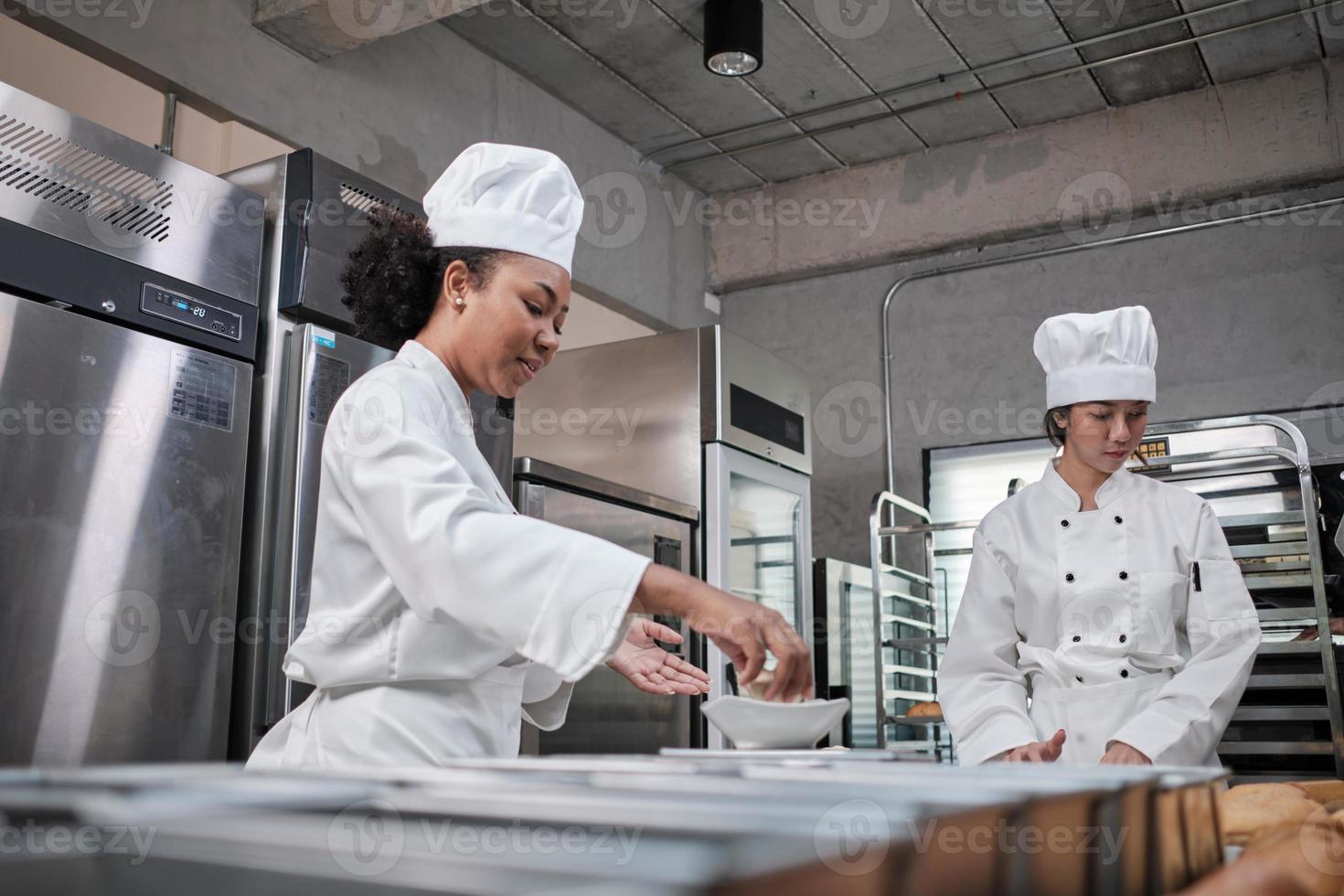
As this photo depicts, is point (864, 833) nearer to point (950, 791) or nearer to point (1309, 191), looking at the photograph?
point (950, 791)

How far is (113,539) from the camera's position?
87.0 inches

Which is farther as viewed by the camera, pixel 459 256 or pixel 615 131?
pixel 615 131

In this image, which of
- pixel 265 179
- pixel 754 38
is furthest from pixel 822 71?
pixel 265 179

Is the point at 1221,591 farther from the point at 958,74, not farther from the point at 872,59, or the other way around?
the point at 958,74

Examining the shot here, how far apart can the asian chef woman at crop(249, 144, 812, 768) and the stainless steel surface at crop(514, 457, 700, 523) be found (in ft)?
5.29

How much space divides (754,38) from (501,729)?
3617mm

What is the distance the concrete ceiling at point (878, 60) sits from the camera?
4637mm

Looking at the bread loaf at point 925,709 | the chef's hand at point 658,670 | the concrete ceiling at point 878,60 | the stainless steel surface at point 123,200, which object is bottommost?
the bread loaf at point 925,709

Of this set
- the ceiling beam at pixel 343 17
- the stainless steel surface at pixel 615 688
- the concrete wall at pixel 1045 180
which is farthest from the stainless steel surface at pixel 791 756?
the concrete wall at pixel 1045 180

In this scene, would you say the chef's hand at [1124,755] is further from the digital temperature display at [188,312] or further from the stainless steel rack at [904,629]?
the stainless steel rack at [904,629]

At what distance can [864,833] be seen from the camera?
1.45ft

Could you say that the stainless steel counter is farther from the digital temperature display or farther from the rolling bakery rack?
the rolling bakery rack

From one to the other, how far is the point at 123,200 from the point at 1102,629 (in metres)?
2.12

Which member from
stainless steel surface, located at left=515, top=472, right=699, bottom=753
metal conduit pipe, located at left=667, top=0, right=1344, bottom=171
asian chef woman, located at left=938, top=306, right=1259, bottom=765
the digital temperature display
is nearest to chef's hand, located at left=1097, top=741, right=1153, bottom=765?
asian chef woman, located at left=938, top=306, right=1259, bottom=765
